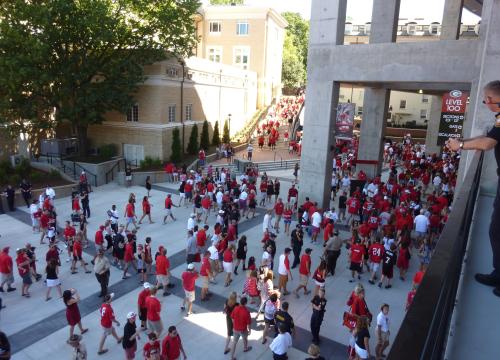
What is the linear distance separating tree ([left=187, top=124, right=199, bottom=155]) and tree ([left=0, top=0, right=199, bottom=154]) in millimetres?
7283

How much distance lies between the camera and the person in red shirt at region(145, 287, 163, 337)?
9367 millimetres

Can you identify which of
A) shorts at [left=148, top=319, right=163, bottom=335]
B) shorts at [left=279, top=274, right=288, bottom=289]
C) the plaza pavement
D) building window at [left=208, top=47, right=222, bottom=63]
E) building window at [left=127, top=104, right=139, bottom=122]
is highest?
building window at [left=208, top=47, right=222, bottom=63]

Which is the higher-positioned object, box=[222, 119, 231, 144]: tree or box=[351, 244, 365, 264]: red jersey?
box=[222, 119, 231, 144]: tree

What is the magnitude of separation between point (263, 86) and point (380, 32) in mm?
29516

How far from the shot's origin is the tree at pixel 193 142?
35194mm

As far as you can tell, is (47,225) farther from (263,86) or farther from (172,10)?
(263,86)

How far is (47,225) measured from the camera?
16172 mm

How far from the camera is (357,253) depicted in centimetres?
1260

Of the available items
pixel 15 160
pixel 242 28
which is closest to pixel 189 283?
pixel 15 160

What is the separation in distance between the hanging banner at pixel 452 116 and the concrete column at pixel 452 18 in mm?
10171

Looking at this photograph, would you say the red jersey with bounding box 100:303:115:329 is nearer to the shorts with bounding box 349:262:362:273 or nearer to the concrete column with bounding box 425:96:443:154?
the shorts with bounding box 349:262:362:273

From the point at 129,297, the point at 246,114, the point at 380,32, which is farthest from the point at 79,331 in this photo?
the point at 246,114

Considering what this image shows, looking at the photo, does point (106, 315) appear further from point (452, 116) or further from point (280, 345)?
point (452, 116)

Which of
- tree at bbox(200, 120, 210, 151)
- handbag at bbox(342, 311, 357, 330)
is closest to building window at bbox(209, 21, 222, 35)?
tree at bbox(200, 120, 210, 151)
